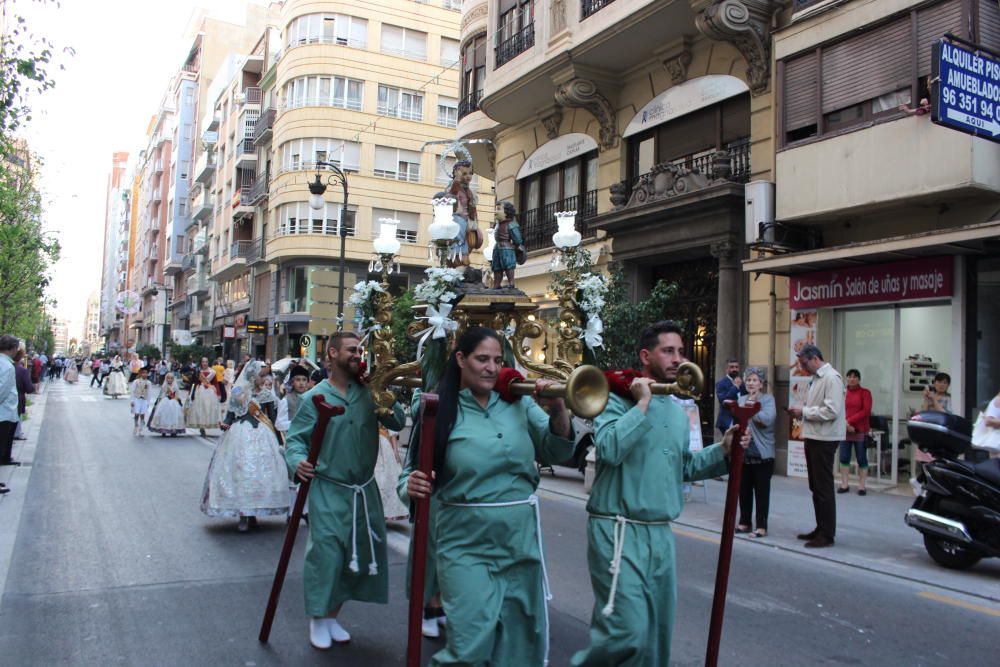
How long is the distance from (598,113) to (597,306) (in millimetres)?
13550

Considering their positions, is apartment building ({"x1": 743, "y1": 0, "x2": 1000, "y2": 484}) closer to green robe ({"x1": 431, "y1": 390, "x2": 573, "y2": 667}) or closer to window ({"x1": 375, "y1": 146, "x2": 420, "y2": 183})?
green robe ({"x1": 431, "y1": 390, "x2": 573, "y2": 667})

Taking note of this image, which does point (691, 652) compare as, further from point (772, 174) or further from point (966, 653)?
point (772, 174)

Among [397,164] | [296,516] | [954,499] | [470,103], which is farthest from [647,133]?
[397,164]

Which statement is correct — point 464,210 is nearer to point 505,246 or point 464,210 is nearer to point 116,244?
point 505,246

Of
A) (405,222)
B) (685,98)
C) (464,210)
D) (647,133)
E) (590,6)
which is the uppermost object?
(590,6)

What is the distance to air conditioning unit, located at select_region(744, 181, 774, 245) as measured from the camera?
13555 mm

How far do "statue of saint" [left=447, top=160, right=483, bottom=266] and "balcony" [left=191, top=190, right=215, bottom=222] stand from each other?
56010 millimetres

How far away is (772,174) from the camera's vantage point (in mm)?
14141

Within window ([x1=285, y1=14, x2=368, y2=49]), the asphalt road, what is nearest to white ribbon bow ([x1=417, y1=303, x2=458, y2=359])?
the asphalt road

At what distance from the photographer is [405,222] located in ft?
130

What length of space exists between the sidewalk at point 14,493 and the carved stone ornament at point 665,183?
1197cm

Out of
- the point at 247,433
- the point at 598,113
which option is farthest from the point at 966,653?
the point at 598,113

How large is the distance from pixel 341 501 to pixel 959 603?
5.01 meters

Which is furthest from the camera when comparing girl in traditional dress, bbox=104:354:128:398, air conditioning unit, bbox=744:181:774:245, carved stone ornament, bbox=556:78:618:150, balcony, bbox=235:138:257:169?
balcony, bbox=235:138:257:169
